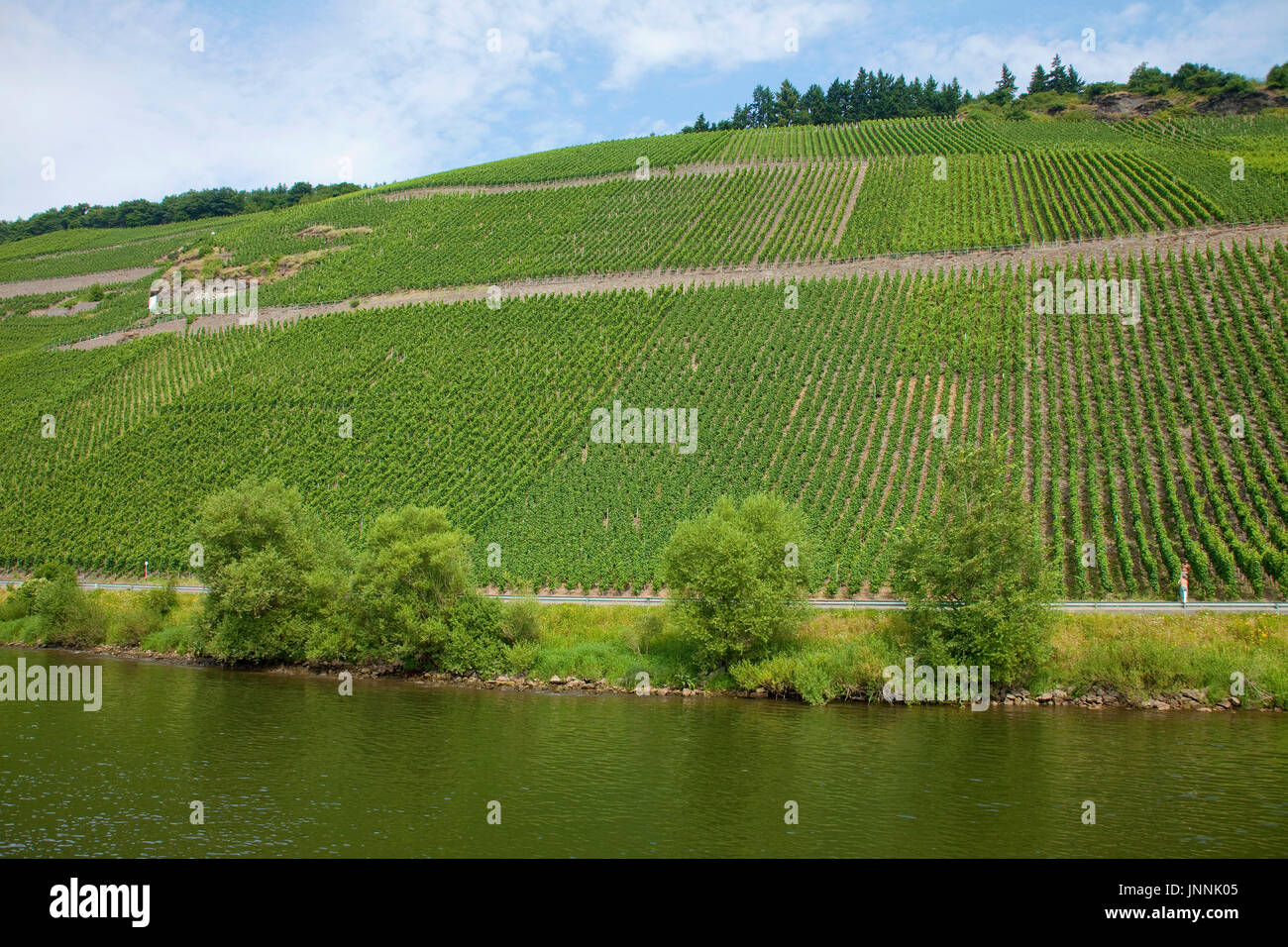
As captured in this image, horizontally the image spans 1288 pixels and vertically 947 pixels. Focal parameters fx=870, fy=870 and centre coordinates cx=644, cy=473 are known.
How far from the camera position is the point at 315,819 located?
23391 mm

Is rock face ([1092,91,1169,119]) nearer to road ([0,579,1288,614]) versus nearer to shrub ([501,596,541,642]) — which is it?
road ([0,579,1288,614])

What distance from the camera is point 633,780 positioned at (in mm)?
25938

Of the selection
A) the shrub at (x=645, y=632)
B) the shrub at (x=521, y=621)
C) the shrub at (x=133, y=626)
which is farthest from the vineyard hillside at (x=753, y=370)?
the shrub at (x=133, y=626)

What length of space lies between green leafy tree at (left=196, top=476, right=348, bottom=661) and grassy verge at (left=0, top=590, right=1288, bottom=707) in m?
2.80

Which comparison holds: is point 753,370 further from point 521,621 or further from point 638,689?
point 638,689

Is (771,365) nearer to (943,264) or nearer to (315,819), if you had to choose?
(943,264)

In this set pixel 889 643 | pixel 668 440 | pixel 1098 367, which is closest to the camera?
pixel 889 643

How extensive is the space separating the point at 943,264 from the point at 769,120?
100376mm

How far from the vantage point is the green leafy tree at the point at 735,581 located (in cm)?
3547

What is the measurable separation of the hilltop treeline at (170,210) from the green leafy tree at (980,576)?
507 ft

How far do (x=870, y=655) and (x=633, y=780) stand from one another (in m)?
13.1

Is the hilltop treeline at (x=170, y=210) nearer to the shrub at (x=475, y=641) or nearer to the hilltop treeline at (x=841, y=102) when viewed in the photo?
the hilltop treeline at (x=841, y=102)
